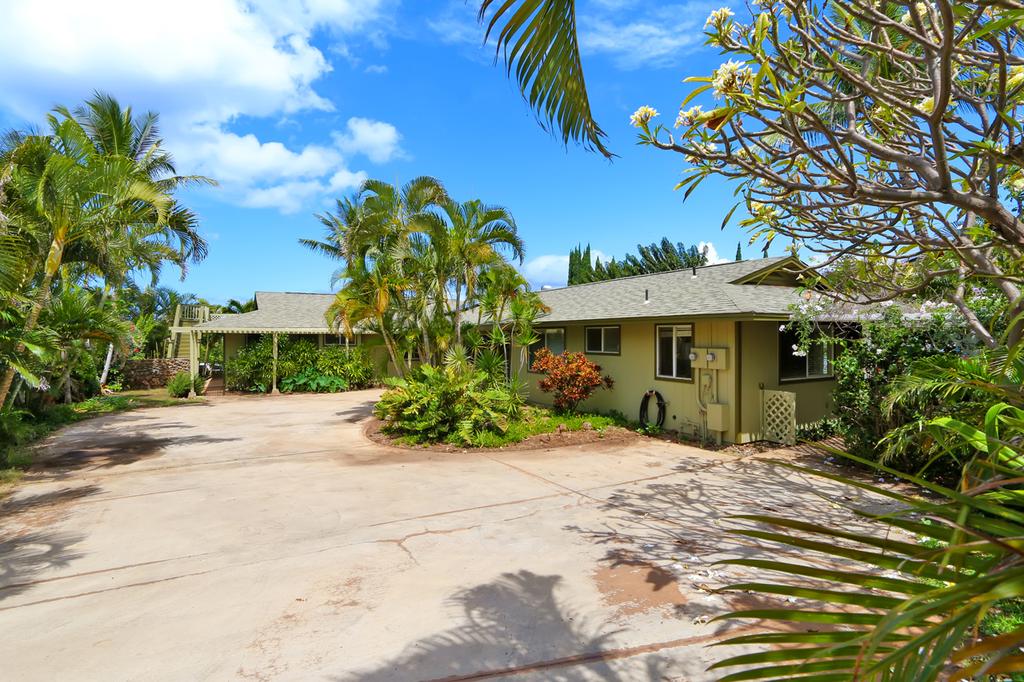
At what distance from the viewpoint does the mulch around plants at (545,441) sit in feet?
36.7

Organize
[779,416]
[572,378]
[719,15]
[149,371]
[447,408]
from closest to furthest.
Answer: [719,15] < [779,416] < [447,408] < [572,378] < [149,371]

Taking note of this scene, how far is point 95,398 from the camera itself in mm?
→ 19578

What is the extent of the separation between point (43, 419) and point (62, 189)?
9058 mm

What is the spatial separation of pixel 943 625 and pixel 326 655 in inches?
156

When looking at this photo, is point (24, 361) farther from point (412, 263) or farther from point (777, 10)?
point (777, 10)

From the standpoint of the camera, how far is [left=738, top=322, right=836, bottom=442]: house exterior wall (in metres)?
11.2

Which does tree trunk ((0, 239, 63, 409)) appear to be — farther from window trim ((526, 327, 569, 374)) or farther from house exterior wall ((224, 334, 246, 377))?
house exterior wall ((224, 334, 246, 377))

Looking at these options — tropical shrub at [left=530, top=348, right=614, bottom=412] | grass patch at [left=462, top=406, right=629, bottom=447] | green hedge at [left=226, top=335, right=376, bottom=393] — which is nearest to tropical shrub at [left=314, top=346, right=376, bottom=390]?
green hedge at [left=226, top=335, right=376, bottom=393]

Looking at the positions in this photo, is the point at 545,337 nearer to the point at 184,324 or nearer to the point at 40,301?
the point at 40,301

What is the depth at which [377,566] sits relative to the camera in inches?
211

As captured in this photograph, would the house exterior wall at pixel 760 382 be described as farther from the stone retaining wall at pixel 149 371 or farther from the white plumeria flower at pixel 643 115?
the stone retaining wall at pixel 149 371

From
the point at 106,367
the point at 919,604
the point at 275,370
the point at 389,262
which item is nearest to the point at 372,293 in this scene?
the point at 389,262

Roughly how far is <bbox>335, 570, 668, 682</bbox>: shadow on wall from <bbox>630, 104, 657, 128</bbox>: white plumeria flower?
3648mm

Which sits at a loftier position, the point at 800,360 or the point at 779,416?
the point at 800,360
